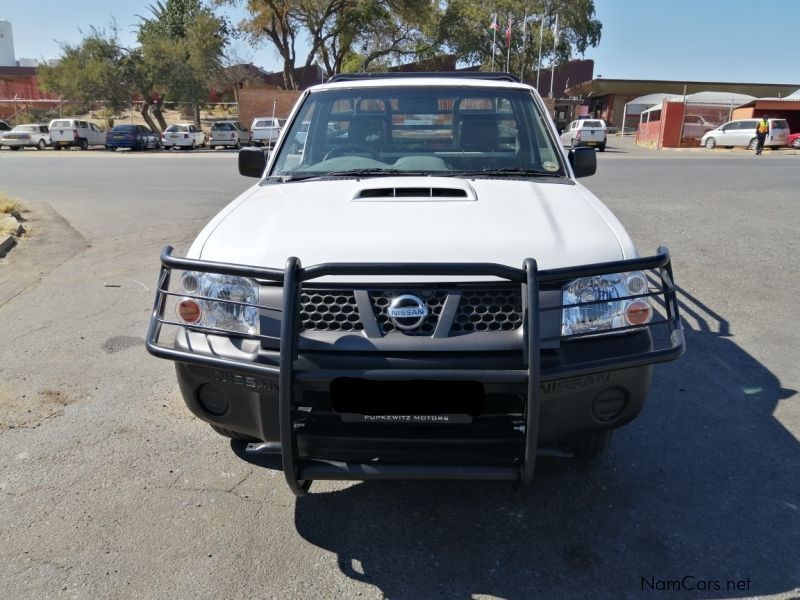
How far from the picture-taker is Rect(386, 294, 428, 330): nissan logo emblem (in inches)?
95.1

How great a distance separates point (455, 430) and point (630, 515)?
3.65 feet

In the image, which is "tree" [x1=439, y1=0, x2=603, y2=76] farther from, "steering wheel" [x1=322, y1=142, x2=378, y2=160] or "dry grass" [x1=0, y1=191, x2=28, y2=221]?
"steering wheel" [x1=322, y1=142, x2=378, y2=160]

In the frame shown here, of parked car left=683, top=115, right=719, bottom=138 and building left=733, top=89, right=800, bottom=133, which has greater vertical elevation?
building left=733, top=89, right=800, bottom=133

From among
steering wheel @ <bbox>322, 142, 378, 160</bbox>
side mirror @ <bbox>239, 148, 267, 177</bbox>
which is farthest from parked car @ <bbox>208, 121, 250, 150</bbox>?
steering wheel @ <bbox>322, 142, 378, 160</bbox>

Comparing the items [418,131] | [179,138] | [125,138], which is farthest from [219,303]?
[179,138]

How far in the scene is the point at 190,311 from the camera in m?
2.70

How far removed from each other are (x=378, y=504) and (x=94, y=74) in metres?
41.6

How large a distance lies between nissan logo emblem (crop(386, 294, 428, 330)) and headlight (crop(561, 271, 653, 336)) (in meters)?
0.56

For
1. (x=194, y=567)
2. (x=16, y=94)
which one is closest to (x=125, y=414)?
(x=194, y=567)

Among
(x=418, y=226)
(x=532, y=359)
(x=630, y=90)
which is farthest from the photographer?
(x=630, y=90)

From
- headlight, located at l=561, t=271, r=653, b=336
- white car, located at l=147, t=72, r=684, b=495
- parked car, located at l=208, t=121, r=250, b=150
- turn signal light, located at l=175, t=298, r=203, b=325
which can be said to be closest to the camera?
white car, located at l=147, t=72, r=684, b=495

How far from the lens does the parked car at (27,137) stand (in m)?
32.8

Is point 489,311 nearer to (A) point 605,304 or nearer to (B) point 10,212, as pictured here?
(A) point 605,304

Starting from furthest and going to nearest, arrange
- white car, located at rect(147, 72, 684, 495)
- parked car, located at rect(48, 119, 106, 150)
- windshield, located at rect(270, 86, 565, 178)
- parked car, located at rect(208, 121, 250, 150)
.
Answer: parked car, located at rect(208, 121, 250, 150) → parked car, located at rect(48, 119, 106, 150) → windshield, located at rect(270, 86, 565, 178) → white car, located at rect(147, 72, 684, 495)
